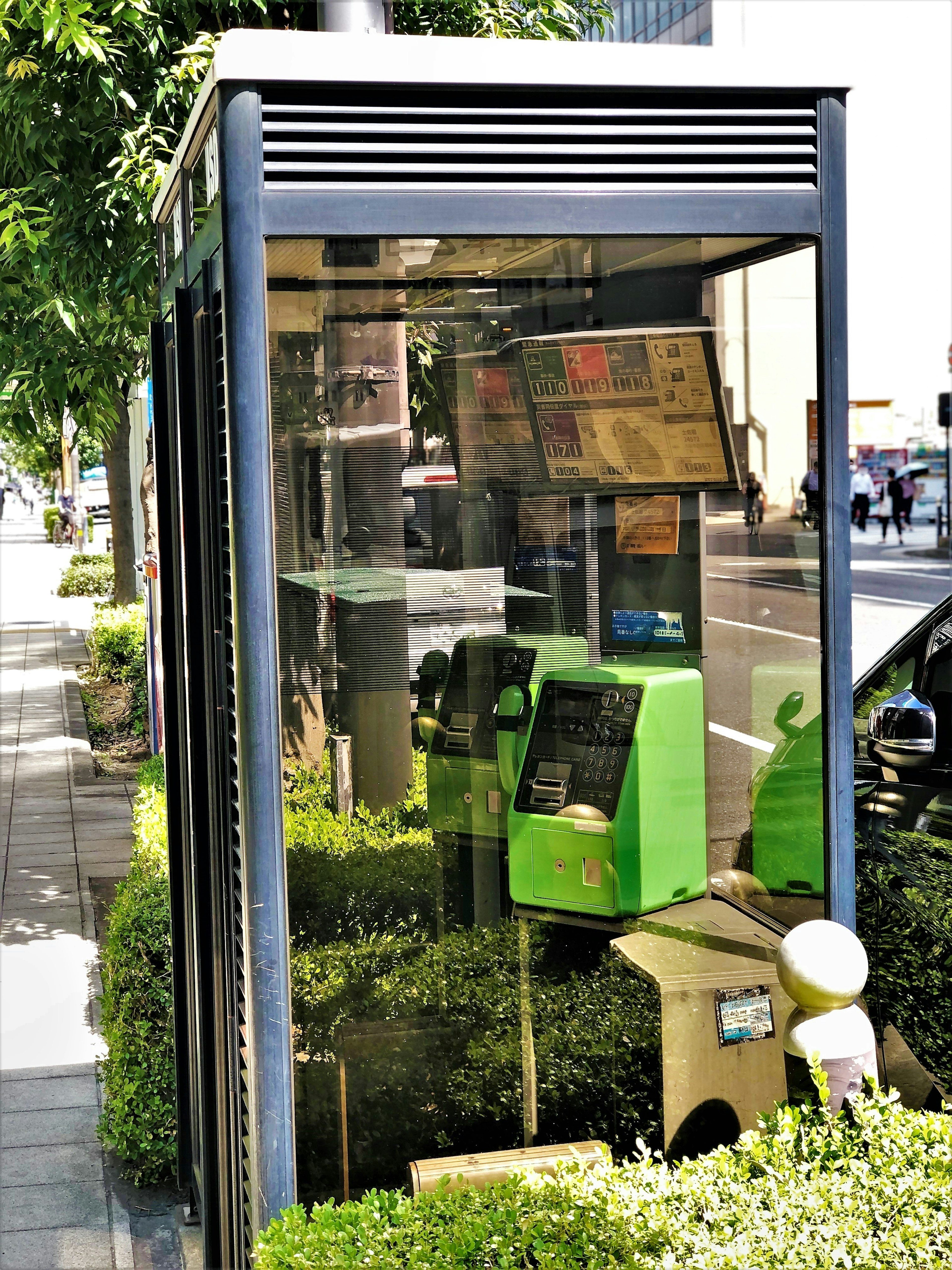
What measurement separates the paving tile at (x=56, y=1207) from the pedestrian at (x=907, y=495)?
3260 cm

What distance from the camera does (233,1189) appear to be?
3008mm

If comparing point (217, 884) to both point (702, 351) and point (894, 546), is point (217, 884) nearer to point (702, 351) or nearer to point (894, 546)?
point (702, 351)

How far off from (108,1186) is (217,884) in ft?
5.34

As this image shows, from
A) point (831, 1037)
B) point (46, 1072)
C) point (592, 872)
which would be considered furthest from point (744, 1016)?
point (46, 1072)

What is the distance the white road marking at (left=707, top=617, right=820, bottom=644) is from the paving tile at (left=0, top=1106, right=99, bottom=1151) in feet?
8.06

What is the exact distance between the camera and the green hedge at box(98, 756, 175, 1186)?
13.3ft

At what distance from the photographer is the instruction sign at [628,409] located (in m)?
3.52

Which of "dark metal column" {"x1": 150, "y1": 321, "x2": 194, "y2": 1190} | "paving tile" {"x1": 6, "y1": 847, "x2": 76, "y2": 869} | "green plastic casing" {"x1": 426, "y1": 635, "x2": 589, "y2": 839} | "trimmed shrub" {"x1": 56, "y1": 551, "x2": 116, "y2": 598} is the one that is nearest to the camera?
"dark metal column" {"x1": 150, "y1": 321, "x2": 194, "y2": 1190}

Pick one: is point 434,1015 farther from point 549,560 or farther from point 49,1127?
point 49,1127

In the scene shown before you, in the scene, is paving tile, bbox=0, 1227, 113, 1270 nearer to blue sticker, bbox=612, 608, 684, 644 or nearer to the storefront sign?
the storefront sign

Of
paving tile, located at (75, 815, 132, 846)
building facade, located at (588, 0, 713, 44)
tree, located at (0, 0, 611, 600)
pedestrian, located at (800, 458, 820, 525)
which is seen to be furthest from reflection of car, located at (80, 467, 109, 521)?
pedestrian, located at (800, 458, 820, 525)

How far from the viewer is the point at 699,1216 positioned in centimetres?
245

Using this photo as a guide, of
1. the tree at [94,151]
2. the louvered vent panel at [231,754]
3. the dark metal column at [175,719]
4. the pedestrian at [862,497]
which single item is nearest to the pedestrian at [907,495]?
the pedestrian at [862,497]

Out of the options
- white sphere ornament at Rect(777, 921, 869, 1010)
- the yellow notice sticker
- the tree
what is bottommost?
white sphere ornament at Rect(777, 921, 869, 1010)
